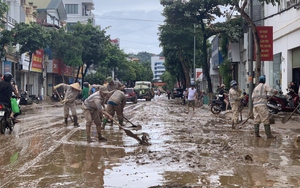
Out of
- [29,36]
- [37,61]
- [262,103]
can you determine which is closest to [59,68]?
[37,61]

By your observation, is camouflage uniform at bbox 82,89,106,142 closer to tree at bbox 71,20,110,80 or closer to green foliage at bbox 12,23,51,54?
green foliage at bbox 12,23,51,54

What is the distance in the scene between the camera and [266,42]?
861 inches

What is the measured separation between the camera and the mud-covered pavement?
19.8 feet

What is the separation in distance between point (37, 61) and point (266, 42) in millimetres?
32844

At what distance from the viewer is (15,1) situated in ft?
145

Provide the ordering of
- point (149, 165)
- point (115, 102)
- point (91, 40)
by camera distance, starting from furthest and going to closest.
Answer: point (91, 40)
point (115, 102)
point (149, 165)

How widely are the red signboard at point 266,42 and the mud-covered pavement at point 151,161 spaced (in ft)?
35.9

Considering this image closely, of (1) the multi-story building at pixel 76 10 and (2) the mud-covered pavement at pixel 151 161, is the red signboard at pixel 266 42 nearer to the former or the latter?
(2) the mud-covered pavement at pixel 151 161

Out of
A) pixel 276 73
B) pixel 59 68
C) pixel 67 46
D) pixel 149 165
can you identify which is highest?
pixel 67 46

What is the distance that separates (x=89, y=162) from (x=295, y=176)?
11.7 feet

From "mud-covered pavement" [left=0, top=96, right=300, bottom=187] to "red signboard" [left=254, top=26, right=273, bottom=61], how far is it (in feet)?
35.9

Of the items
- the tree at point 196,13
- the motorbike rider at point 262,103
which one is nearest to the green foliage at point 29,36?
the tree at point 196,13

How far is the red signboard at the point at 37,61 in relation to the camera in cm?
4697

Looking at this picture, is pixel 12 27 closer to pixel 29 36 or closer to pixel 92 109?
pixel 29 36
